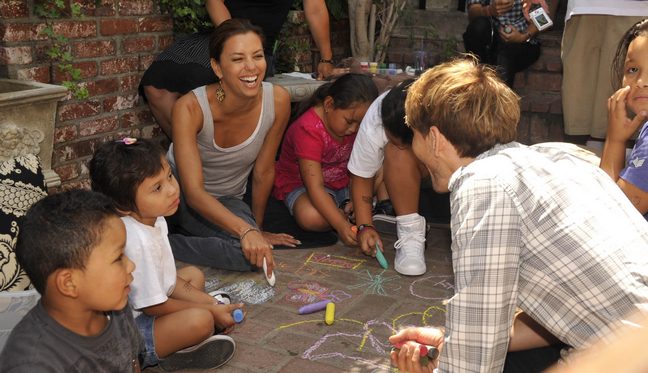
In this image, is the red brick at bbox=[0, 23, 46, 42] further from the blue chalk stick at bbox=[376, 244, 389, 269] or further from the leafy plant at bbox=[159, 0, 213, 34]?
the blue chalk stick at bbox=[376, 244, 389, 269]

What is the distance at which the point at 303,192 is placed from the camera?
4.15m

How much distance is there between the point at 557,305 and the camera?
1.86 m

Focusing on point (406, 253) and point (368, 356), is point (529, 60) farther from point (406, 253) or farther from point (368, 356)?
point (368, 356)

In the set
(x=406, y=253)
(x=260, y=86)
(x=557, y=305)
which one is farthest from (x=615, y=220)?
(x=260, y=86)

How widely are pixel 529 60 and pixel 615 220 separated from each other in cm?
385

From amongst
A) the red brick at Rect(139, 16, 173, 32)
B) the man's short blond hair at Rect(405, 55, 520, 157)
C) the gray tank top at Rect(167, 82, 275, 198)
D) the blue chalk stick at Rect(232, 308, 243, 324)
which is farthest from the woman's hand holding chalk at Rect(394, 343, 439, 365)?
the red brick at Rect(139, 16, 173, 32)

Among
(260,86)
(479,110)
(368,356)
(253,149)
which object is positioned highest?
(479,110)

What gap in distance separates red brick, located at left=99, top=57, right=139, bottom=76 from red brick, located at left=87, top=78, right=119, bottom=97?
42mm

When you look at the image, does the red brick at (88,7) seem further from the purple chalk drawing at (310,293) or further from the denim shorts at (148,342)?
the denim shorts at (148,342)

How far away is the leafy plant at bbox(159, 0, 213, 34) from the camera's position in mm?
4348

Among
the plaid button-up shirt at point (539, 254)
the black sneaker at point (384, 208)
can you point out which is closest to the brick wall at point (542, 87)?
the black sneaker at point (384, 208)

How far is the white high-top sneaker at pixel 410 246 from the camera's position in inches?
142

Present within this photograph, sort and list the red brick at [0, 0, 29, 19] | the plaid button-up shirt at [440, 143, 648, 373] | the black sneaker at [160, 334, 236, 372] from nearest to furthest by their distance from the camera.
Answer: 1. the plaid button-up shirt at [440, 143, 648, 373]
2. the black sneaker at [160, 334, 236, 372]
3. the red brick at [0, 0, 29, 19]

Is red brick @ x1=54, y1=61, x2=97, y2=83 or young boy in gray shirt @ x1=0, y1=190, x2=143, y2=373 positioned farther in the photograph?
red brick @ x1=54, y1=61, x2=97, y2=83
